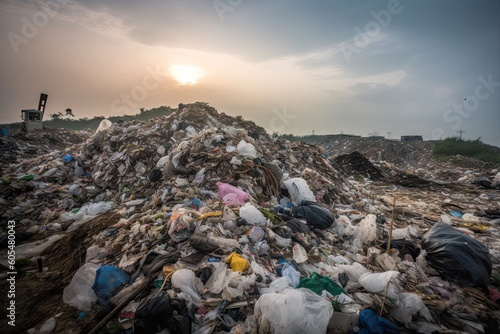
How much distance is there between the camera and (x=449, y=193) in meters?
7.16

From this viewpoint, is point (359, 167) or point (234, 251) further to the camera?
point (359, 167)

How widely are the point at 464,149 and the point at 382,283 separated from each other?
1999cm

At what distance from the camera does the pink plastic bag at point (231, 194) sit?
3582mm

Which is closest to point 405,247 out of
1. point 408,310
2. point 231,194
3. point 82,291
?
point 408,310

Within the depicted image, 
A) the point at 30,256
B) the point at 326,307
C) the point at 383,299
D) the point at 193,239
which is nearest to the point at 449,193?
the point at 383,299

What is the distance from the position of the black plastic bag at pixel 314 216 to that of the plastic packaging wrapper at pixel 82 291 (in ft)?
9.42

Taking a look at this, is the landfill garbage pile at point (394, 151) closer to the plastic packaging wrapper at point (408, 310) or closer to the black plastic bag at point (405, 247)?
the black plastic bag at point (405, 247)

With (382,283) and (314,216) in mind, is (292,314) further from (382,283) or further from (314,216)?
(314,216)

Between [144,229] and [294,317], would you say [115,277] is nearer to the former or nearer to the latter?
[144,229]

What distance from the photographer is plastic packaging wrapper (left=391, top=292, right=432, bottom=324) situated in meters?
1.98

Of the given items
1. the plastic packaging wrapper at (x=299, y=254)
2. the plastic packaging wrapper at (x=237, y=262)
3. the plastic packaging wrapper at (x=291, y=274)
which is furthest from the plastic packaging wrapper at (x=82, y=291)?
the plastic packaging wrapper at (x=299, y=254)

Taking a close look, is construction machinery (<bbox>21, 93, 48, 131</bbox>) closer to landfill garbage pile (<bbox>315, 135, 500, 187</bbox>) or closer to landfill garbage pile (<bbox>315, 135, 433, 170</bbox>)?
landfill garbage pile (<bbox>315, 135, 500, 187</bbox>)

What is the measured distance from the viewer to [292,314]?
164 cm

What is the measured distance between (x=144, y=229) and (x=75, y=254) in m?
1.07
